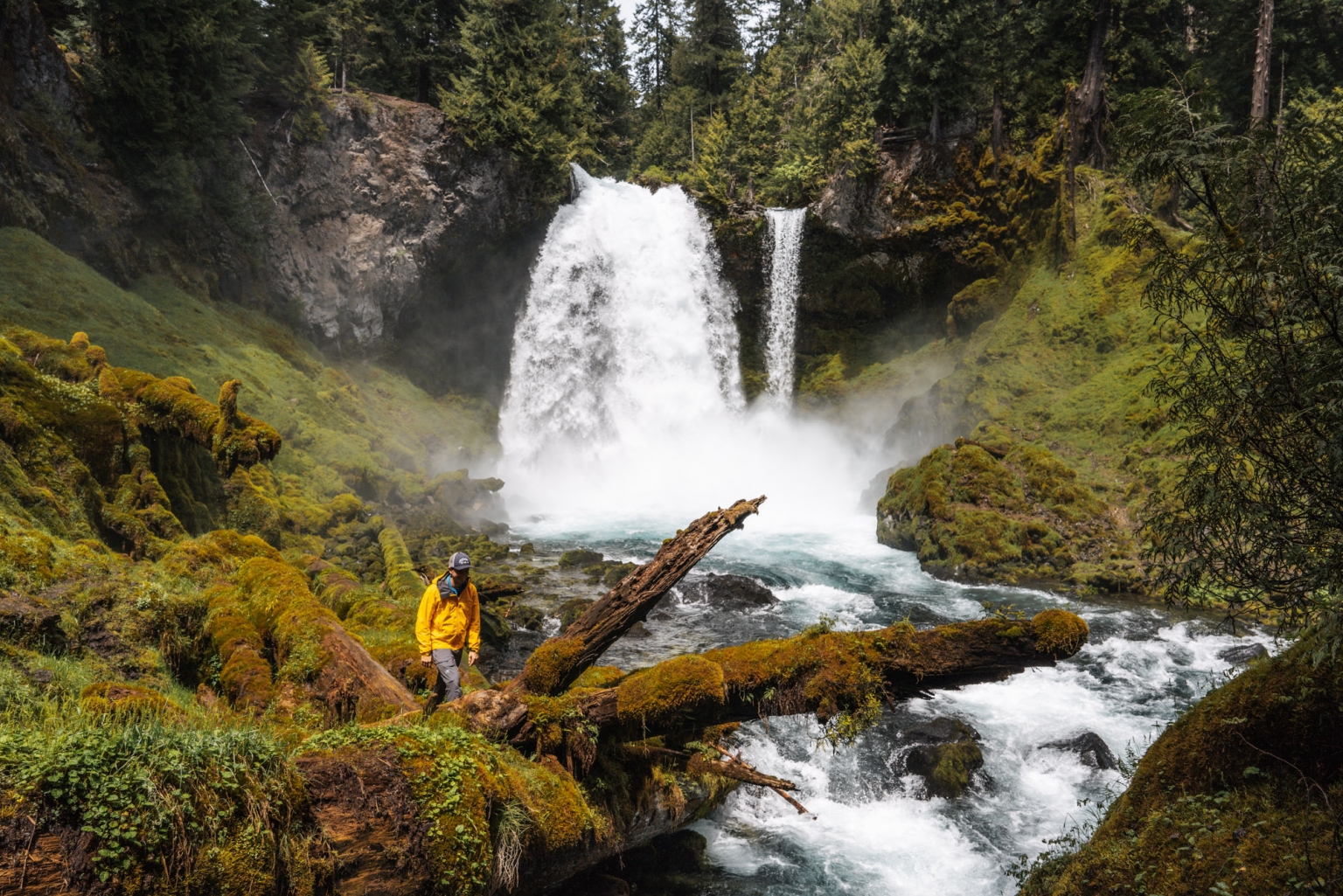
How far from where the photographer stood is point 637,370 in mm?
33250

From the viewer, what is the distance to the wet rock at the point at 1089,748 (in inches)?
368

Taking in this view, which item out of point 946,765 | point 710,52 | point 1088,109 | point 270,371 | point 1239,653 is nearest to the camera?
point 946,765

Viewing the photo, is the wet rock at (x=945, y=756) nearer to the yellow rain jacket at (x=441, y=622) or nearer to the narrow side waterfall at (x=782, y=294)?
the yellow rain jacket at (x=441, y=622)

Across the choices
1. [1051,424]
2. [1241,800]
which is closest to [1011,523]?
[1051,424]

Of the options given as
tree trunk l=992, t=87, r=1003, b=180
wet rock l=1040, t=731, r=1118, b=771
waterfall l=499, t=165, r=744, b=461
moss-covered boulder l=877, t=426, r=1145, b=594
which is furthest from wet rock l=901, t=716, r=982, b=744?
tree trunk l=992, t=87, r=1003, b=180

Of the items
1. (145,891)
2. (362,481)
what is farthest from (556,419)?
(145,891)

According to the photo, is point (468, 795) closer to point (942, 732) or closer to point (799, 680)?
point (799, 680)

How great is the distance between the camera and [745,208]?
33.5 m

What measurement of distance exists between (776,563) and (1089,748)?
1050cm

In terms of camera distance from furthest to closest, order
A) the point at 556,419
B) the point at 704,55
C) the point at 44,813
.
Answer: the point at 704,55
the point at 556,419
the point at 44,813

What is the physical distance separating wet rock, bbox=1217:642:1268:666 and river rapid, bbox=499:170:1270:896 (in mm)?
163

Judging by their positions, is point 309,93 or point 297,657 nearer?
point 297,657

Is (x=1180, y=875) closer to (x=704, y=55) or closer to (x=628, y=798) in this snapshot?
(x=628, y=798)

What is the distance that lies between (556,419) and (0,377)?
23.9 metres
